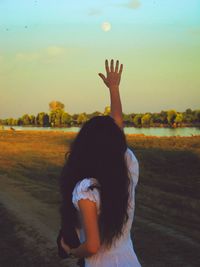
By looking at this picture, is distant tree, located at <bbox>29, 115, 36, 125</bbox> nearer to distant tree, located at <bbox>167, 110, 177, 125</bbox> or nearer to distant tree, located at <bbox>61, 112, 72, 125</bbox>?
distant tree, located at <bbox>61, 112, 72, 125</bbox>

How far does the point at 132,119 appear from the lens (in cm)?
14088

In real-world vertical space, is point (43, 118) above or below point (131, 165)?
above

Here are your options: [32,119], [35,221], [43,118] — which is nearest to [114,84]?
[35,221]

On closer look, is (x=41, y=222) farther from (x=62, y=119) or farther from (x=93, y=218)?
(x=62, y=119)

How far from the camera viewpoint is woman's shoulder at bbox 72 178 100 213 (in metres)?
2.17

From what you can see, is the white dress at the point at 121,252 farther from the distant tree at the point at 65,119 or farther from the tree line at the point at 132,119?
the distant tree at the point at 65,119

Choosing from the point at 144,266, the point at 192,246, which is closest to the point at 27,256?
the point at 144,266

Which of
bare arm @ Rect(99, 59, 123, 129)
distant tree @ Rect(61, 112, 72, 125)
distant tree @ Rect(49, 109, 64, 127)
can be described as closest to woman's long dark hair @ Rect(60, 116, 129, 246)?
bare arm @ Rect(99, 59, 123, 129)

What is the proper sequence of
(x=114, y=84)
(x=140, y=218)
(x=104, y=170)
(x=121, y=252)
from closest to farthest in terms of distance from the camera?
(x=104, y=170) → (x=121, y=252) → (x=114, y=84) → (x=140, y=218)

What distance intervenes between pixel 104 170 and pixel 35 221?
686 cm

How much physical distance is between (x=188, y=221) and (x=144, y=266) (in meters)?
3.08

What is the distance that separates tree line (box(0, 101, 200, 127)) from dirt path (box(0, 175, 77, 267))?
86.2 m

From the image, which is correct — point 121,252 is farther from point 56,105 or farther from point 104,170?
point 56,105

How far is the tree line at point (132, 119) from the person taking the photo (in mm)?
121125
